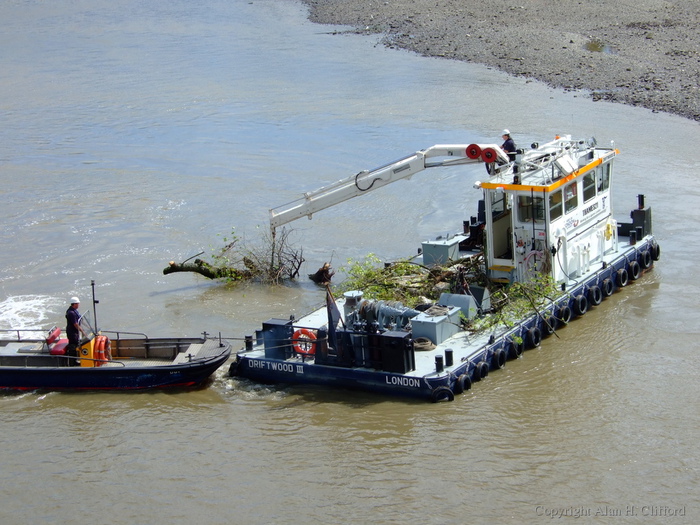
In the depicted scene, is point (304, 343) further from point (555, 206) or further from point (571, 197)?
point (571, 197)

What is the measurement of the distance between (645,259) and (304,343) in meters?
8.32

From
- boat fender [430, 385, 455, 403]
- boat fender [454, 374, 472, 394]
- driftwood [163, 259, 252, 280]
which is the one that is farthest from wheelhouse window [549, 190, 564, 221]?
driftwood [163, 259, 252, 280]

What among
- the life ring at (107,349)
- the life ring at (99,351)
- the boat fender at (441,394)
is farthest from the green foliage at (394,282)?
the life ring at (99,351)

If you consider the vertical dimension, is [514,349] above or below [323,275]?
below

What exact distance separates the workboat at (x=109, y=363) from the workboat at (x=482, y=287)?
68cm

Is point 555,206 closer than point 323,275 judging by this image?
Yes

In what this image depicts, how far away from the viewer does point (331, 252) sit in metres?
22.2

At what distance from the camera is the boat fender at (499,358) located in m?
15.2

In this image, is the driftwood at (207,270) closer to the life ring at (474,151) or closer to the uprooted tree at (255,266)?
the uprooted tree at (255,266)

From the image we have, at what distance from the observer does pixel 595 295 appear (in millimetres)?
17734

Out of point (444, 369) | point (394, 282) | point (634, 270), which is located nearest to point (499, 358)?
point (444, 369)

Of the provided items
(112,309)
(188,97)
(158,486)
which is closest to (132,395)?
(158,486)

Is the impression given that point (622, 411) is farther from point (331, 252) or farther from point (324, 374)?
point (331, 252)

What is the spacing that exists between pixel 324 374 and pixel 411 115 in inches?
855
